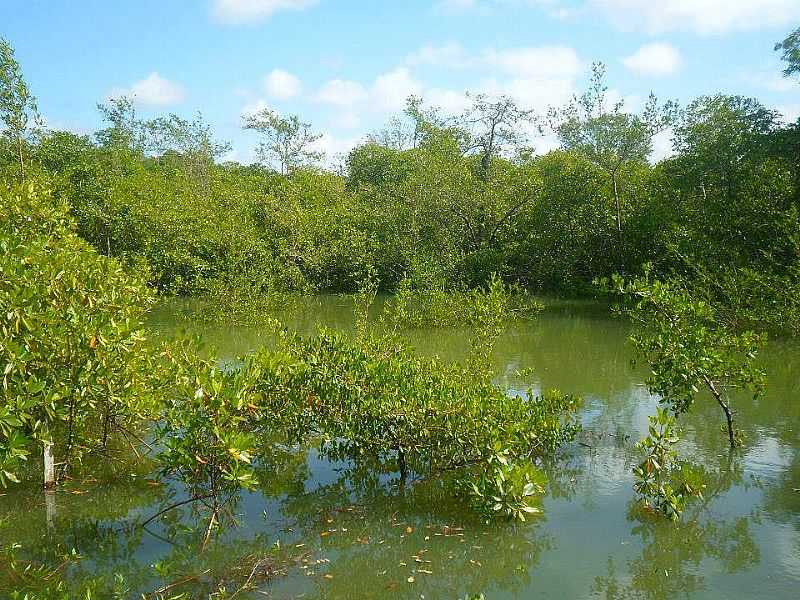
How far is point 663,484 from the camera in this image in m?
6.58

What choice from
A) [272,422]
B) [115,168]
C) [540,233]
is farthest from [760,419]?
[115,168]

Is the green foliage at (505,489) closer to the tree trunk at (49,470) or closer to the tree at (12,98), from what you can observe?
the tree trunk at (49,470)

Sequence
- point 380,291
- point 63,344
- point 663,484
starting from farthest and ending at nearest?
1. point 380,291
2. point 663,484
3. point 63,344

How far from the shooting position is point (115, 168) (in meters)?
29.5

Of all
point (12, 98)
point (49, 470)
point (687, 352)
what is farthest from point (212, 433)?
point (12, 98)

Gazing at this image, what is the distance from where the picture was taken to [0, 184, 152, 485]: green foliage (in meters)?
5.72

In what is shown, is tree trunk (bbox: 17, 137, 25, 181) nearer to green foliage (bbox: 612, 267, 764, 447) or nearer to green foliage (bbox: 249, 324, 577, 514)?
green foliage (bbox: 249, 324, 577, 514)

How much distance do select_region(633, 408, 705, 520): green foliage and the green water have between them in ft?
0.50

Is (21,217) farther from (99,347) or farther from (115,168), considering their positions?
(115,168)

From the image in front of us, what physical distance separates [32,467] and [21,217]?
2.74 metres

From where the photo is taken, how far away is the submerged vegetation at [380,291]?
601 centimetres

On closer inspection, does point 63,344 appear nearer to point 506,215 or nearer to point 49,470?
point 49,470

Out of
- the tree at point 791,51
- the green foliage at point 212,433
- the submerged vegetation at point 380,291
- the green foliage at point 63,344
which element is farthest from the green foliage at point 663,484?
the tree at point 791,51

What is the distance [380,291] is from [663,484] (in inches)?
792
